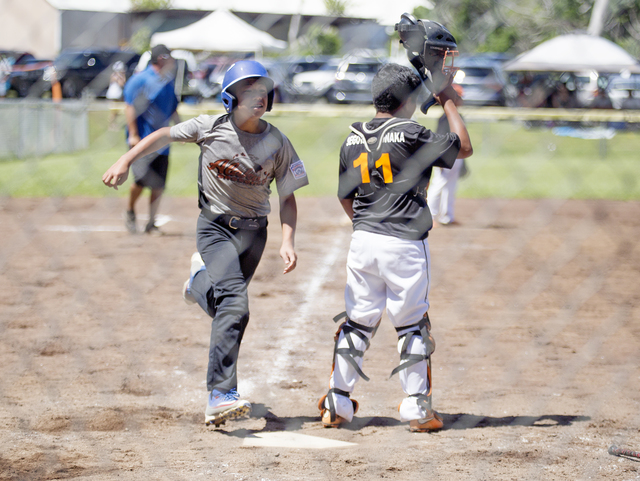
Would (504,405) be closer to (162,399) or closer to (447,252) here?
(162,399)

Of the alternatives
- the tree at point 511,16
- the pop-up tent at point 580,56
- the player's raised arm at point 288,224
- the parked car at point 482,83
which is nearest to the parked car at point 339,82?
the parked car at point 482,83

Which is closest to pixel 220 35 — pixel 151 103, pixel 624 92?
pixel 151 103

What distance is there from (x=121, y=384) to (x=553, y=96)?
19.7 metres

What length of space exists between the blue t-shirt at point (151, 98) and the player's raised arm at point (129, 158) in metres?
3.69

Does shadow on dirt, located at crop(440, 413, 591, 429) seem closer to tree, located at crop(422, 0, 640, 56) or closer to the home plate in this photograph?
the home plate

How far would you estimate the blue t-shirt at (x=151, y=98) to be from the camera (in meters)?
6.82

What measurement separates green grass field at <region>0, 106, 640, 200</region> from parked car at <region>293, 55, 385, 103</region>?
0.99 metres

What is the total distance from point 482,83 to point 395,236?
56.1ft

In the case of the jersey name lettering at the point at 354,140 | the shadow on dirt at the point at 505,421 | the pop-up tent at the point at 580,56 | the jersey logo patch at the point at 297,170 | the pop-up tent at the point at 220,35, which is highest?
the pop-up tent at the point at 580,56

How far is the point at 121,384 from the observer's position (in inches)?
144

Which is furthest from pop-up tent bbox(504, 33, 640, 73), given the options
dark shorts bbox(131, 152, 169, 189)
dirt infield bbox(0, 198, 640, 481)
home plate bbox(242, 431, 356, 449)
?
home plate bbox(242, 431, 356, 449)

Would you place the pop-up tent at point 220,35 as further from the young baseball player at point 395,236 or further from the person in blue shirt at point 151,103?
the young baseball player at point 395,236

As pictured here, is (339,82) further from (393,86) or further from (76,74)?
(393,86)

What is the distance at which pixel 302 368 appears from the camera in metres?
4.01
